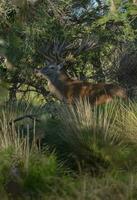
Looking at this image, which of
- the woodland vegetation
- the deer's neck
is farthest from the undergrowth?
the deer's neck

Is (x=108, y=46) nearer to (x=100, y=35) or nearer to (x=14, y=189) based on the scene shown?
(x=100, y=35)

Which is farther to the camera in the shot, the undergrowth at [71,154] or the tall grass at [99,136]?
the tall grass at [99,136]

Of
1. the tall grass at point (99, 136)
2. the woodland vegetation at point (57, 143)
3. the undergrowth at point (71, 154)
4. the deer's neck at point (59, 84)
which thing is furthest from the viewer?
the deer's neck at point (59, 84)

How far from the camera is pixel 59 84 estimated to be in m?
17.7

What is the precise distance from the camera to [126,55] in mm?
18766

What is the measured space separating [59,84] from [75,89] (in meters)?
1.43

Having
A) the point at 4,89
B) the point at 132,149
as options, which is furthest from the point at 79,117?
the point at 4,89

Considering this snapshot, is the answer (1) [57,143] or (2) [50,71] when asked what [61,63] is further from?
(1) [57,143]

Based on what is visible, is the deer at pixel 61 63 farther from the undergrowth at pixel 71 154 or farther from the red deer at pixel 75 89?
the undergrowth at pixel 71 154

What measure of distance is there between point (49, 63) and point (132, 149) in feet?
29.4

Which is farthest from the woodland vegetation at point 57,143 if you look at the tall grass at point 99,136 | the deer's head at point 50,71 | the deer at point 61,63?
the deer's head at point 50,71

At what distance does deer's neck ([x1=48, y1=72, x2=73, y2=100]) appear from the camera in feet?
56.5

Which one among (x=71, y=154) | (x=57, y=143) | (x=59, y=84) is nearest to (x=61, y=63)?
(x=59, y=84)

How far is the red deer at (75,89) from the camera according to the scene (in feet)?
47.5
